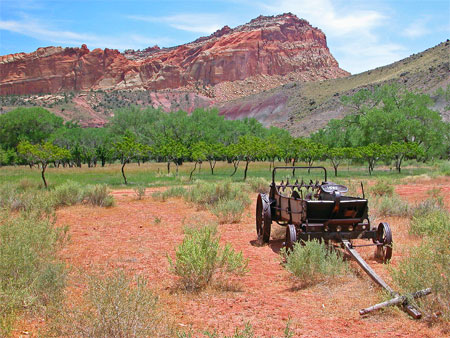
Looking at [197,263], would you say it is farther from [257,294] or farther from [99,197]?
[99,197]

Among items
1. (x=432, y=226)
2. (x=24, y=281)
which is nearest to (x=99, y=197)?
(x=24, y=281)

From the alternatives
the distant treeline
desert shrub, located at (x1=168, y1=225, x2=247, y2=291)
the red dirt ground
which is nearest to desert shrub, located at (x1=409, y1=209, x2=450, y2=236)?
the red dirt ground

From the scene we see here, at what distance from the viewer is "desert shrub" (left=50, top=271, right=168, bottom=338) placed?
325cm

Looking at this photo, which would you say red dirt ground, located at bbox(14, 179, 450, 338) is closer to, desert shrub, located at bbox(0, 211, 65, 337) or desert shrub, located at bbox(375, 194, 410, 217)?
desert shrub, located at bbox(0, 211, 65, 337)

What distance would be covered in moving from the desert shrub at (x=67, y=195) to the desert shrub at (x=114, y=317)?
461 inches

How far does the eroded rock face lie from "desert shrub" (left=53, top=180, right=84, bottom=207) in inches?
5815

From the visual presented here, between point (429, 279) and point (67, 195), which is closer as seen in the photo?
point (429, 279)

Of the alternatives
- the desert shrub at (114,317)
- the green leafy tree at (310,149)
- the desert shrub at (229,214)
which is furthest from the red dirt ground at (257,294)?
the green leafy tree at (310,149)

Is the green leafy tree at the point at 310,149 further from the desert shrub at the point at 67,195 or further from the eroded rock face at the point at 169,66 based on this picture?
the eroded rock face at the point at 169,66

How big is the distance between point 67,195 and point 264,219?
943cm

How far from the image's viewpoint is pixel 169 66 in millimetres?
163625

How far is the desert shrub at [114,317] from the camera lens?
3250mm

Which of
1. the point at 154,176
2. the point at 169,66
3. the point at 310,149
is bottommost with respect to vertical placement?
the point at 154,176

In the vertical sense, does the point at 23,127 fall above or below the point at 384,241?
above
